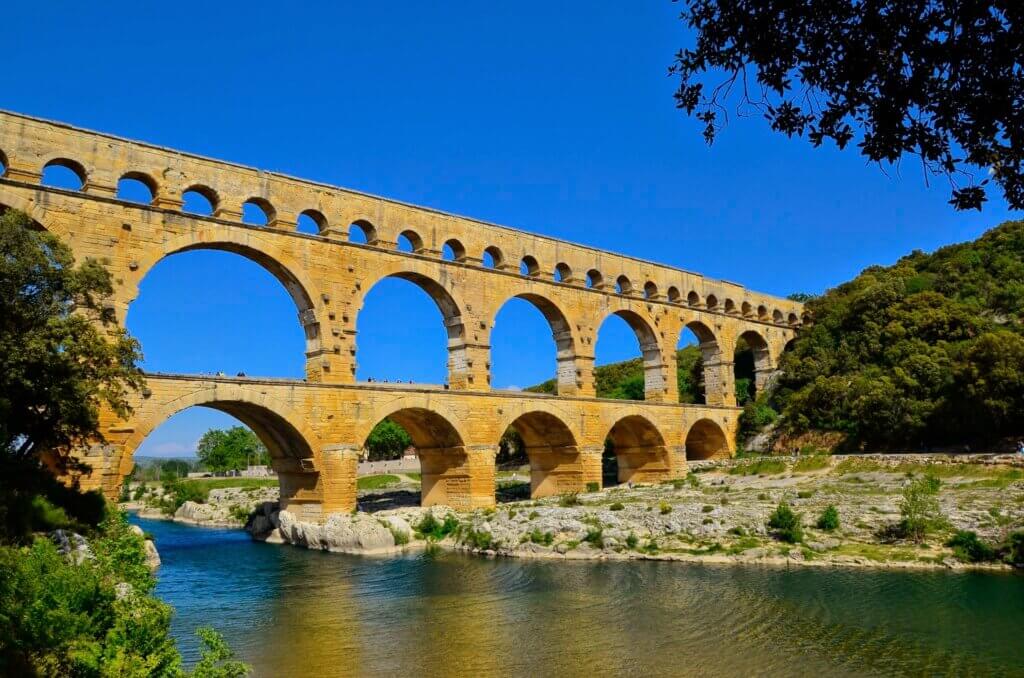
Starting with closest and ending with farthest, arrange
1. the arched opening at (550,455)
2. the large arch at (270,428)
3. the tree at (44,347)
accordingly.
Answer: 1. the tree at (44,347)
2. the large arch at (270,428)
3. the arched opening at (550,455)

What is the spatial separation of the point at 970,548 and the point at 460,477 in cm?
1559

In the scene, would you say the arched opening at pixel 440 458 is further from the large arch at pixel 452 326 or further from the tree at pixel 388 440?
the tree at pixel 388 440

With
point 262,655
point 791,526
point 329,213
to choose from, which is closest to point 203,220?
point 329,213

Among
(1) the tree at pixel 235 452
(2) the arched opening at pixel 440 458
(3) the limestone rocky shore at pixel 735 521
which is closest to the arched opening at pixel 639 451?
(3) the limestone rocky shore at pixel 735 521

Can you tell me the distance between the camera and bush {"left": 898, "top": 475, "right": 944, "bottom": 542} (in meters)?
17.9

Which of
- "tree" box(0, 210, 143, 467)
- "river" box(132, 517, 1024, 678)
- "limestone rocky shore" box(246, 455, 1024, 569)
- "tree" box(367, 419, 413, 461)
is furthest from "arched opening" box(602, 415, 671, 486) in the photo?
"tree" box(367, 419, 413, 461)

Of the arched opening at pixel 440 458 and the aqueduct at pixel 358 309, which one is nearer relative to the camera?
the aqueduct at pixel 358 309

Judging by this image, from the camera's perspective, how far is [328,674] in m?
10.6

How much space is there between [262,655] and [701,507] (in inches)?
543

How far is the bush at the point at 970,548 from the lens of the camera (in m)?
16.3

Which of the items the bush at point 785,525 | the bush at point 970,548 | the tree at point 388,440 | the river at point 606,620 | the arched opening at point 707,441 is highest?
the tree at point 388,440

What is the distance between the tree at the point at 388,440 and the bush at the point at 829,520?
42202 mm

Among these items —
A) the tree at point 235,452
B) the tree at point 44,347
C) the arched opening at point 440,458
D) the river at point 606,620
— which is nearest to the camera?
the river at point 606,620

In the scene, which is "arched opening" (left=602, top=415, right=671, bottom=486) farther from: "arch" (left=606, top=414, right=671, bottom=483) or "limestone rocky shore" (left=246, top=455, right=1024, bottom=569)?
"limestone rocky shore" (left=246, top=455, right=1024, bottom=569)
